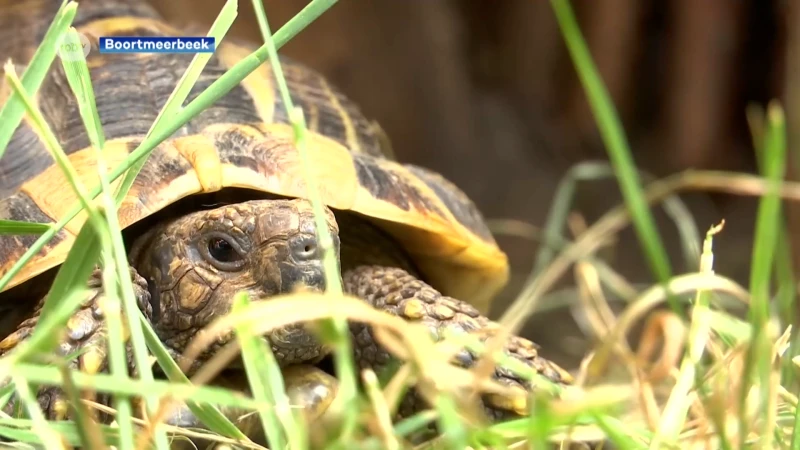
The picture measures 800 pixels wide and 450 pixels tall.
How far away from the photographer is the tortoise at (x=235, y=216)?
104cm

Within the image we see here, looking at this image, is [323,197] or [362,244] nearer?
[323,197]

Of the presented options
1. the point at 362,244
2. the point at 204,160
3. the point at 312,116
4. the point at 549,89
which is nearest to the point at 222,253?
the point at 204,160

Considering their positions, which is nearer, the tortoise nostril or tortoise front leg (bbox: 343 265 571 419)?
the tortoise nostril

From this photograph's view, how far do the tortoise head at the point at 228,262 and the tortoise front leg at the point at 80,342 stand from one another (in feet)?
0.20

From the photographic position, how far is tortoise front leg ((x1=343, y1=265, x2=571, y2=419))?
1.16 metres

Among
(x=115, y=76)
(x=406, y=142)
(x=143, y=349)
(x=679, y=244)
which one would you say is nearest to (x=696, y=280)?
(x=143, y=349)

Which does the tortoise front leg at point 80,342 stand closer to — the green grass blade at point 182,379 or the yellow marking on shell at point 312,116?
the green grass blade at point 182,379

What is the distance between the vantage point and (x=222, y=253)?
3.55 feet

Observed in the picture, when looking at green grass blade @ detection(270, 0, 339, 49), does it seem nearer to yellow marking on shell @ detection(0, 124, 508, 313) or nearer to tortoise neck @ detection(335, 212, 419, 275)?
yellow marking on shell @ detection(0, 124, 508, 313)

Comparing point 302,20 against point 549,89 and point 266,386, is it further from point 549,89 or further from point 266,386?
point 549,89

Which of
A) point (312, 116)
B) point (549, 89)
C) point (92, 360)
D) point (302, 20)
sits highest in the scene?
point (549, 89)

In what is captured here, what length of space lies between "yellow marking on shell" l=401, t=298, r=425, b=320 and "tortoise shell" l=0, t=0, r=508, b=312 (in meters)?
0.14

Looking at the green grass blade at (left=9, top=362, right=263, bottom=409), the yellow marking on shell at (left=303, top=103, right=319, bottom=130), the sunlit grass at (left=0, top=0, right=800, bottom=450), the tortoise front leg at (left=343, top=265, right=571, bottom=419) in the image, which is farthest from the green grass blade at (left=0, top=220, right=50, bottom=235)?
the yellow marking on shell at (left=303, top=103, right=319, bottom=130)

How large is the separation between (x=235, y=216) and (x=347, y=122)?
1.82 ft
